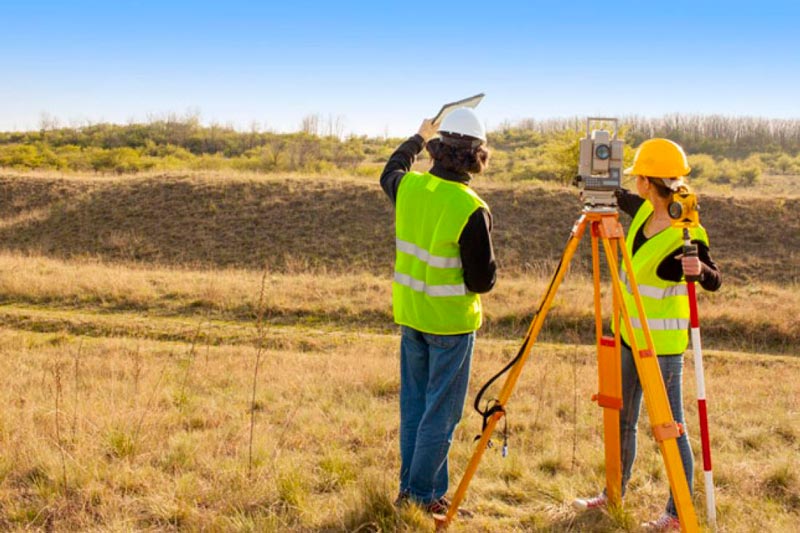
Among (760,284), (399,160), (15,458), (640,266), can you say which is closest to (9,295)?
(15,458)

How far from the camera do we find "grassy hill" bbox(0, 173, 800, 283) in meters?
19.9

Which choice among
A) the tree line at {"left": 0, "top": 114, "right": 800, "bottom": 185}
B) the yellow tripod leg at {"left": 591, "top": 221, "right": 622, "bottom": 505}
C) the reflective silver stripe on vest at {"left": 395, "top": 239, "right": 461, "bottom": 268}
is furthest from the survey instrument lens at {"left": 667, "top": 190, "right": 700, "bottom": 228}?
the tree line at {"left": 0, "top": 114, "right": 800, "bottom": 185}

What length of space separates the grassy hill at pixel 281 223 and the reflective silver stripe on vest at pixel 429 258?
50.7ft

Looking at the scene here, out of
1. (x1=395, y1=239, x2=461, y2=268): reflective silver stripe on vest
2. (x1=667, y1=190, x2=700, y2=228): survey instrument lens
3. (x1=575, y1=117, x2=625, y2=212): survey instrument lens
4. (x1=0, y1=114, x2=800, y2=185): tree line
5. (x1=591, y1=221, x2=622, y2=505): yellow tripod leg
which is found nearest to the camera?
(x1=667, y1=190, x2=700, y2=228): survey instrument lens

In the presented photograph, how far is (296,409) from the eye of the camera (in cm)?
550

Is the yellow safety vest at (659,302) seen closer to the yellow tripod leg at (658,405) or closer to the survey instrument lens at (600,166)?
the yellow tripod leg at (658,405)

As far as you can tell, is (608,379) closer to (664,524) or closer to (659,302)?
(659,302)

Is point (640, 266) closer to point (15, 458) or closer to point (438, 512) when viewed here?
point (438, 512)

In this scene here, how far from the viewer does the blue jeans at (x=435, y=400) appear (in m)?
3.45

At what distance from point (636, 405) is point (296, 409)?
2772 mm

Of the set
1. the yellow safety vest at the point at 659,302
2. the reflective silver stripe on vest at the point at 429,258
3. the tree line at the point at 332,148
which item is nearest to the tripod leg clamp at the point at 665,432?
the yellow safety vest at the point at 659,302

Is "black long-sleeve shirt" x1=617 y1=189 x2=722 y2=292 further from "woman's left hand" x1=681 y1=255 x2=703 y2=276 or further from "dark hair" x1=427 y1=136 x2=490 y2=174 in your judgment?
"dark hair" x1=427 y1=136 x2=490 y2=174

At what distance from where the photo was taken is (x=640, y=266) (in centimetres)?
351

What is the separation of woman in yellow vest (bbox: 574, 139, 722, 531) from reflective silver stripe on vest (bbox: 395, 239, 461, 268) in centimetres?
85
